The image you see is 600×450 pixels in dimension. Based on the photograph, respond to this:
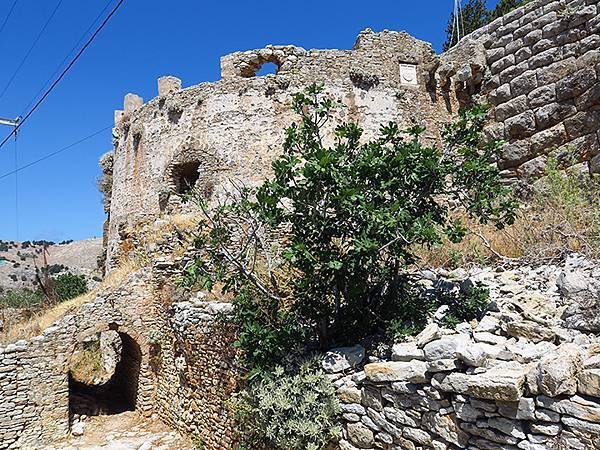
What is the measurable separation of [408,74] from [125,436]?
517 inches

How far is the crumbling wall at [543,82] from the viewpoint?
898 cm

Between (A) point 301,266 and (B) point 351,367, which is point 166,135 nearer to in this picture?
(A) point 301,266

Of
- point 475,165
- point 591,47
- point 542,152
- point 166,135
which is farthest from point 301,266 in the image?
point 166,135

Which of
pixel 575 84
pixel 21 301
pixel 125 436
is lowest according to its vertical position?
pixel 125 436

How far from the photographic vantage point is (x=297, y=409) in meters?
5.25

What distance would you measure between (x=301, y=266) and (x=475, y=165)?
2.53 m

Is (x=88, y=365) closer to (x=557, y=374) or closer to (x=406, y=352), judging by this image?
(x=406, y=352)

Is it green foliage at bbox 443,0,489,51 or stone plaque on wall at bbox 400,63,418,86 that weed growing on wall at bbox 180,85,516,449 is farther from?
green foliage at bbox 443,0,489,51

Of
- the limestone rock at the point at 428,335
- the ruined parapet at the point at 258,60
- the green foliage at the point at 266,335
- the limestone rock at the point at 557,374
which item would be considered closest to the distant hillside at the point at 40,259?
the ruined parapet at the point at 258,60

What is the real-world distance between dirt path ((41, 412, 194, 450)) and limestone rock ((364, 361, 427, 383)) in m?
4.57

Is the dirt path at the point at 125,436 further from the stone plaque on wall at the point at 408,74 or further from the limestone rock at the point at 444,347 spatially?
the stone plaque on wall at the point at 408,74

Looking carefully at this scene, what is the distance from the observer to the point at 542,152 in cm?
971

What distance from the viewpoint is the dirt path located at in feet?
28.0

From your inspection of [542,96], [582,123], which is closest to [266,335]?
[582,123]
